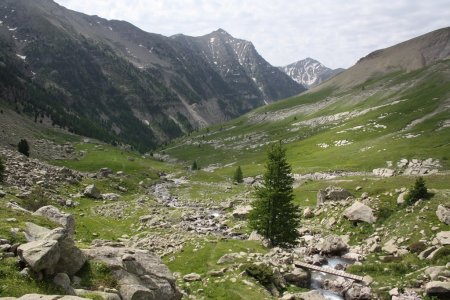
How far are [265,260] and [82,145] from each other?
6648 inches

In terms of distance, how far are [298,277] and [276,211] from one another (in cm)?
1273

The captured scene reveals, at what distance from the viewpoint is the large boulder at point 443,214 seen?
149 feet

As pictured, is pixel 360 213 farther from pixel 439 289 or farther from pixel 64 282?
pixel 64 282

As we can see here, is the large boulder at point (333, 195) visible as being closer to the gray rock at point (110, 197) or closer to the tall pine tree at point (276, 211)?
the tall pine tree at point (276, 211)

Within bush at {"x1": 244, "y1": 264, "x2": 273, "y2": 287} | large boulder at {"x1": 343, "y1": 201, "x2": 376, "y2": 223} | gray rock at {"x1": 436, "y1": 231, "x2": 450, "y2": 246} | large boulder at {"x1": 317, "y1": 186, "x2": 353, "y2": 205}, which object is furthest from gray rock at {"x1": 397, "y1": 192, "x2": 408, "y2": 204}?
bush at {"x1": 244, "y1": 264, "x2": 273, "y2": 287}

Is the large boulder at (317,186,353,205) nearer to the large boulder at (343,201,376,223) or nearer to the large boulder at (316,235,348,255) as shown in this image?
the large boulder at (343,201,376,223)

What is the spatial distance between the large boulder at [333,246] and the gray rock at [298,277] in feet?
38.3

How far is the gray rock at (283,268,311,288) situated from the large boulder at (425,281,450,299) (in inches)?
403

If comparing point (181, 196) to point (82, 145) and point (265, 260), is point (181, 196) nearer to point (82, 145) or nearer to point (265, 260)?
point (265, 260)

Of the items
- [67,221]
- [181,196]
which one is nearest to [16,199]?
[67,221]

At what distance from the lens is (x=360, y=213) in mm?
55844

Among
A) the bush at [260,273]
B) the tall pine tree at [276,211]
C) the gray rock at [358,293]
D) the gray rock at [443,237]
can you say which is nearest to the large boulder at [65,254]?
the bush at [260,273]

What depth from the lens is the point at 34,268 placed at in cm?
1950

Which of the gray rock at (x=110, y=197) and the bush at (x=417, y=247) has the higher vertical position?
the gray rock at (x=110, y=197)
